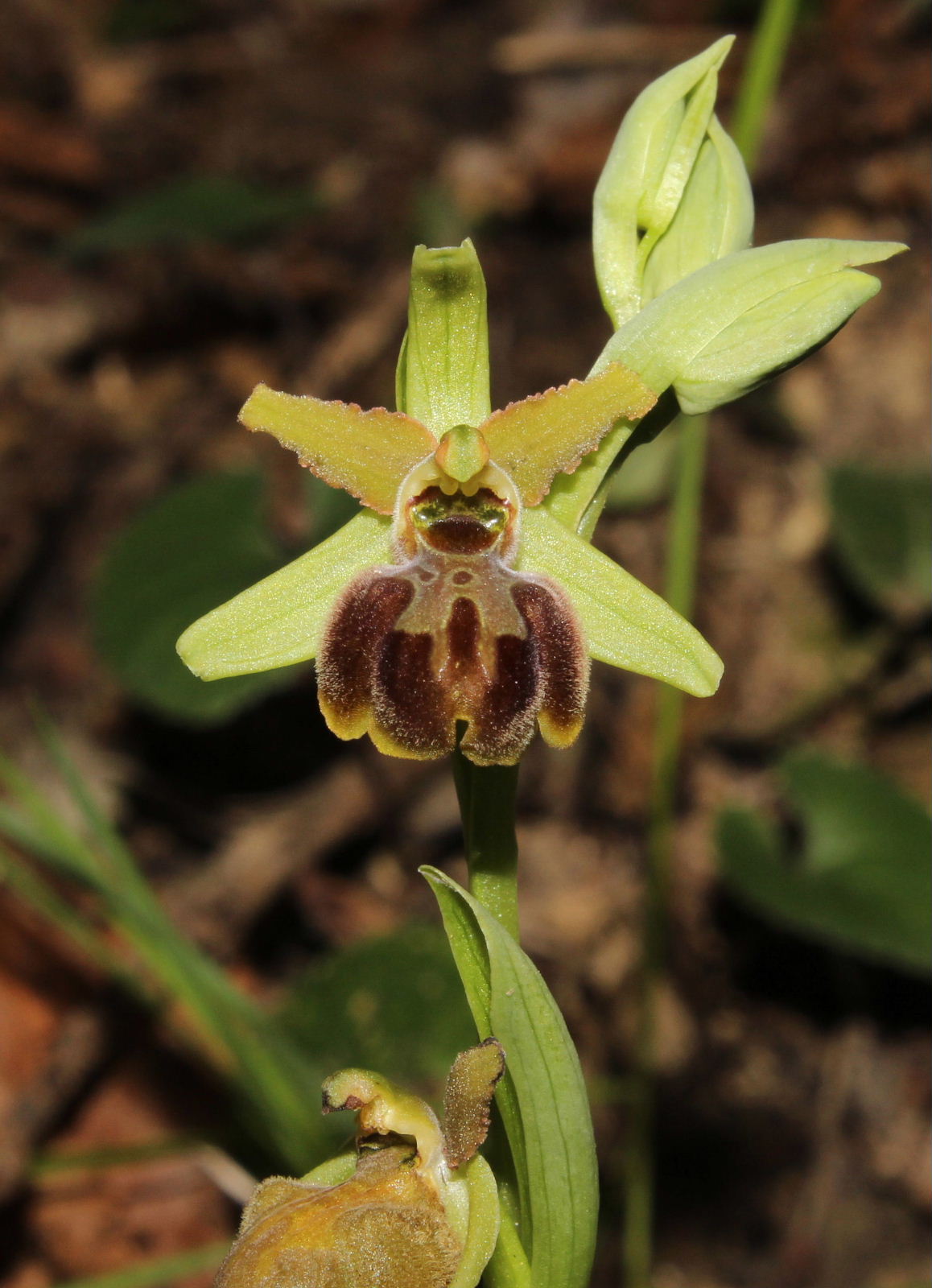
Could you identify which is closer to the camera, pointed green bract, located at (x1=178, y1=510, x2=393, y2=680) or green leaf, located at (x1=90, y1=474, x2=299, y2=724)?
pointed green bract, located at (x1=178, y1=510, x2=393, y2=680)

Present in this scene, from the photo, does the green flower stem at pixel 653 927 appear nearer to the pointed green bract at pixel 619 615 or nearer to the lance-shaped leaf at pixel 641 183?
the lance-shaped leaf at pixel 641 183

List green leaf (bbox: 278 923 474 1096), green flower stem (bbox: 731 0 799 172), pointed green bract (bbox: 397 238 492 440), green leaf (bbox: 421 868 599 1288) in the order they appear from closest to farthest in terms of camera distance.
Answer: green leaf (bbox: 421 868 599 1288) → pointed green bract (bbox: 397 238 492 440) → green flower stem (bbox: 731 0 799 172) → green leaf (bbox: 278 923 474 1096)

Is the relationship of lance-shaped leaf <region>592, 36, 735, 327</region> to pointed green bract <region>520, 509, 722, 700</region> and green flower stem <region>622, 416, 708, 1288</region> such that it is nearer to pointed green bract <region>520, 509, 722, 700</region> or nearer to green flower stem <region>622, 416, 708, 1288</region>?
pointed green bract <region>520, 509, 722, 700</region>

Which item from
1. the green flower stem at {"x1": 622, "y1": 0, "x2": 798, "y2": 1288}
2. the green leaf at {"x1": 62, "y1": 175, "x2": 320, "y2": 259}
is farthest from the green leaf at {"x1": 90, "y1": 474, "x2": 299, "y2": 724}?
the green leaf at {"x1": 62, "y1": 175, "x2": 320, "y2": 259}

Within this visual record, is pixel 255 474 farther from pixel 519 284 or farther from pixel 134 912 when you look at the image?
pixel 519 284

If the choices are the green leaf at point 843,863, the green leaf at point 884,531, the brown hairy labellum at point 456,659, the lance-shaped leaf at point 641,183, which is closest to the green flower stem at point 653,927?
the green leaf at point 843,863

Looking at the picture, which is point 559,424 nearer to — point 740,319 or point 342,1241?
point 740,319

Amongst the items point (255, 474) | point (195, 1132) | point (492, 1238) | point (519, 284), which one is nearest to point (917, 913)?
point (492, 1238)
